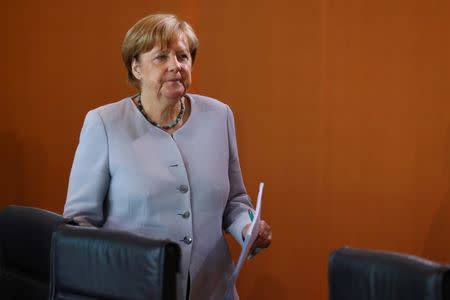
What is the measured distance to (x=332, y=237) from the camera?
3.28 m

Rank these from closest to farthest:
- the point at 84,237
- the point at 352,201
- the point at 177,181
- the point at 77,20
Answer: the point at 84,237, the point at 177,181, the point at 352,201, the point at 77,20

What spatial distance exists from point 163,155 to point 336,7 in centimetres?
144

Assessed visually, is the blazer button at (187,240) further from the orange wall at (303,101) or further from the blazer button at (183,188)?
the orange wall at (303,101)

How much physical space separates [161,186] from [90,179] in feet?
0.77

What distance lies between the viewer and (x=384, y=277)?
4.33ft

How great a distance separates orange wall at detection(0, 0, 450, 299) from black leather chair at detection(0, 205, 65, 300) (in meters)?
1.54

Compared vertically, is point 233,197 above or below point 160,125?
below

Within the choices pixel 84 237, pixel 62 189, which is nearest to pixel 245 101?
pixel 62 189

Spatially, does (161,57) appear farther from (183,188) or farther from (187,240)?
(187,240)

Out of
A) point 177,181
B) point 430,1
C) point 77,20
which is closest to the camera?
point 177,181

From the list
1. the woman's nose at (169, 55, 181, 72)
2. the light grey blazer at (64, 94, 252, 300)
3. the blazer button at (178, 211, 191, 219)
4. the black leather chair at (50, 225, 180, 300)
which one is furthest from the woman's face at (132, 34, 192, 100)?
the black leather chair at (50, 225, 180, 300)

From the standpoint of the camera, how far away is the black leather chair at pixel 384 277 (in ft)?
4.01

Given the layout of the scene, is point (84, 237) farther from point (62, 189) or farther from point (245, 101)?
point (62, 189)

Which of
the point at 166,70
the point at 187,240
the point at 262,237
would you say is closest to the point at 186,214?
the point at 187,240
